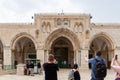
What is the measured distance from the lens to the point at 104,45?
155 ft

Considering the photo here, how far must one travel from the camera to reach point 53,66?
956cm

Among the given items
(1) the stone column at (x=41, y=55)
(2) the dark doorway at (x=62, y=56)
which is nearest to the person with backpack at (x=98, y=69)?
(1) the stone column at (x=41, y=55)

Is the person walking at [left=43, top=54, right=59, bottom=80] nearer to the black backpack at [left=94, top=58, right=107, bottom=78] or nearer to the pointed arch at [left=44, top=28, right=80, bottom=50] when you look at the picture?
the black backpack at [left=94, top=58, right=107, bottom=78]

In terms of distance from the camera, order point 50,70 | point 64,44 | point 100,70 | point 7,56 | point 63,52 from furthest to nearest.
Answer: point 63,52, point 64,44, point 7,56, point 100,70, point 50,70

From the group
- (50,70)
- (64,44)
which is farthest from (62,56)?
(50,70)

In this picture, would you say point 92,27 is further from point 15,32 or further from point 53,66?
point 53,66

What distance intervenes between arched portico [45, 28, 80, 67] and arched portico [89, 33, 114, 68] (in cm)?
219

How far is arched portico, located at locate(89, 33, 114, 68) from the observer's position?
43.3 metres

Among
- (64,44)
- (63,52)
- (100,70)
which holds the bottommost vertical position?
(100,70)

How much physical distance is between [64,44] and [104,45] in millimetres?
5237

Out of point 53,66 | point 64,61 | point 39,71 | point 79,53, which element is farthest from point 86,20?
point 53,66

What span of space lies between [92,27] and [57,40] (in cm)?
602

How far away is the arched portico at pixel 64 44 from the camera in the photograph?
143ft

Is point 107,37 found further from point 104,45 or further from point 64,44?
point 64,44
